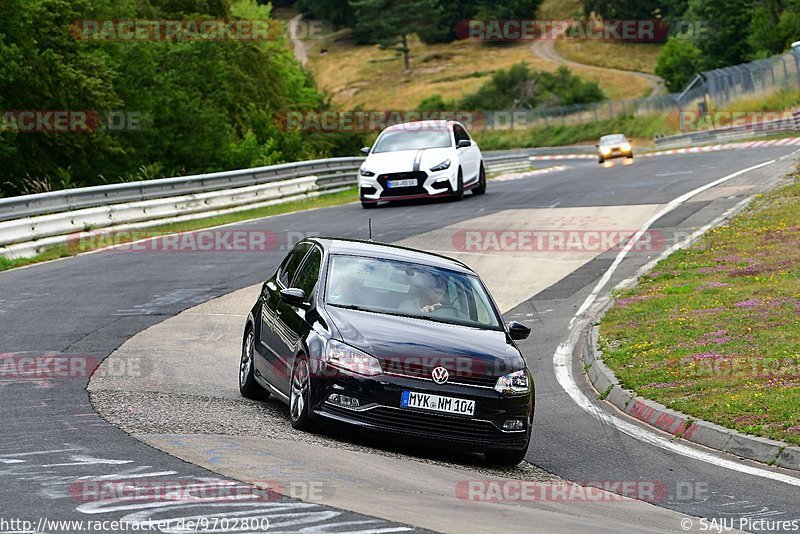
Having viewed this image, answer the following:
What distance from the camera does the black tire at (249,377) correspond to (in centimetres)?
1125

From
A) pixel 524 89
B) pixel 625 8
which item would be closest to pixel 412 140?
pixel 524 89

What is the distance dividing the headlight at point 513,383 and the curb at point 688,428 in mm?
1874

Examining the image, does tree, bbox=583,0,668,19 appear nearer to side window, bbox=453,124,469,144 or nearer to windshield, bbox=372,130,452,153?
side window, bbox=453,124,469,144

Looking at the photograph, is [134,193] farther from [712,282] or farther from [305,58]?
[305,58]

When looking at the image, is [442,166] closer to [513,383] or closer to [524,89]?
[513,383]

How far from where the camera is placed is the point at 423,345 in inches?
372

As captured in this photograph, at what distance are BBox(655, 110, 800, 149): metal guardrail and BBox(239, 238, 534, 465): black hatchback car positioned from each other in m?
47.7

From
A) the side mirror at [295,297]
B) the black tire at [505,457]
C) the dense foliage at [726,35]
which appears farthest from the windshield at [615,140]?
the black tire at [505,457]

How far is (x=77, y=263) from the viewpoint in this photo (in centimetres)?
2023

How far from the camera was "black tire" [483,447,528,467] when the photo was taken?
950cm

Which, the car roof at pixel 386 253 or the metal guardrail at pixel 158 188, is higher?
the car roof at pixel 386 253

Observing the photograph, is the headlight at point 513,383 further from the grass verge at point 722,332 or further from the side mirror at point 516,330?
the grass verge at point 722,332

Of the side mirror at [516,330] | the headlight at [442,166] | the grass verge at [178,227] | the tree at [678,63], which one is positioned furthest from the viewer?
the tree at [678,63]

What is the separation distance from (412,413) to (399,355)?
44 cm
